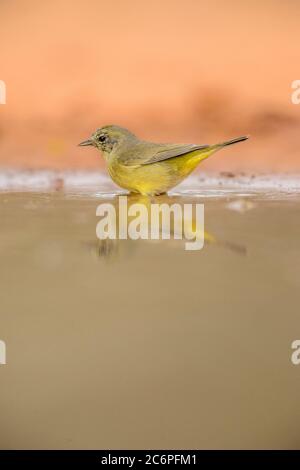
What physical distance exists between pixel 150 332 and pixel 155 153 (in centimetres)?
300

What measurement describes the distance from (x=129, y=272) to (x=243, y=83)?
6655 millimetres

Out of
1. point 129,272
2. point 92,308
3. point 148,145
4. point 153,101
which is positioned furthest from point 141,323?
point 153,101

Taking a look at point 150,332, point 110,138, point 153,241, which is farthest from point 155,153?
point 150,332

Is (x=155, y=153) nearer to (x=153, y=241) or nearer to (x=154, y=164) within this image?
(x=154, y=164)

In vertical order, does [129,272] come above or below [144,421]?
above

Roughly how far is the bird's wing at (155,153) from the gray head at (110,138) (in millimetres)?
265

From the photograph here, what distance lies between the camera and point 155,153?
16.5 ft

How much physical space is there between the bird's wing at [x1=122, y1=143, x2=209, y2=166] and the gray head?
0.87ft

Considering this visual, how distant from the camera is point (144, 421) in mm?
1720

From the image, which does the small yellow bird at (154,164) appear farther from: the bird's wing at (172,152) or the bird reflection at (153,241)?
the bird reflection at (153,241)

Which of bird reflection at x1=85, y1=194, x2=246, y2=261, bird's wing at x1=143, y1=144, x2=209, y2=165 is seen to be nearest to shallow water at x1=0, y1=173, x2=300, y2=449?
bird reflection at x1=85, y1=194, x2=246, y2=261

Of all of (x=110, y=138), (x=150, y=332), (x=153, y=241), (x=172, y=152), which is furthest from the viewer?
(x=110, y=138)

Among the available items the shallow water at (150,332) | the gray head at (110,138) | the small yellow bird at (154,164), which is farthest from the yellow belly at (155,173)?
the shallow water at (150,332)
